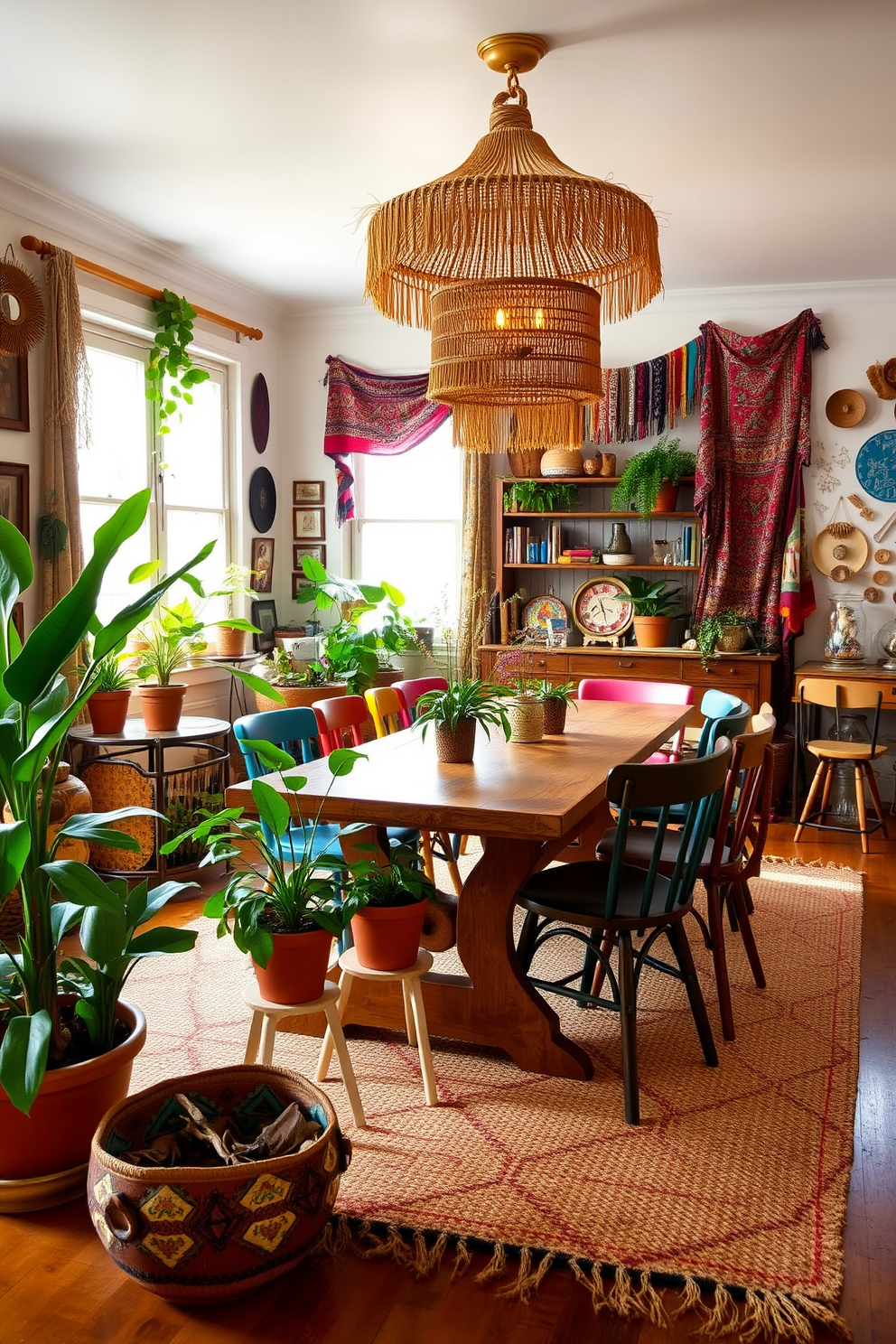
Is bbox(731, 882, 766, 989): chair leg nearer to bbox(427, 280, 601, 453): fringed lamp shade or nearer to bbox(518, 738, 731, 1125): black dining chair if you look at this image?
bbox(518, 738, 731, 1125): black dining chair

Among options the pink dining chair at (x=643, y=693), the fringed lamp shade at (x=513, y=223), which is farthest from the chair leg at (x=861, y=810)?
the fringed lamp shade at (x=513, y=223)

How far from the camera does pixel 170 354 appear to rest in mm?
5312

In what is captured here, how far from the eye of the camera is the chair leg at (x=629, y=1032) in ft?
8.25

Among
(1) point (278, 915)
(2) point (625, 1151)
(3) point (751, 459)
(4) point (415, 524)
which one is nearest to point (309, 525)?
(4) point (415, 524)

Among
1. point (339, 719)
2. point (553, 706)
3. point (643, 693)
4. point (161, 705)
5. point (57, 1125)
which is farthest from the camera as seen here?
point (643, 693)

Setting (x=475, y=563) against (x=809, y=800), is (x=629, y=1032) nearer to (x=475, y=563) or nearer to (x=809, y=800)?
(x=809, y=800)

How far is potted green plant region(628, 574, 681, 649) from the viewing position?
19.6 ft

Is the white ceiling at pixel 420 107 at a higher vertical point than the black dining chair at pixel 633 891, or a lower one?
higher

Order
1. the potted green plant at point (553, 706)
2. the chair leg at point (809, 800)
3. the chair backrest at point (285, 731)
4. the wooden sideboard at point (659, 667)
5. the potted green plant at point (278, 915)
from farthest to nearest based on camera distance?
the wooden sideboard at point (659, 667), the chair leg at point (809, 800), the potted green plant at point (553, 706), the chair backrest at point (285, 731), the potted green plant at point (278, 915)

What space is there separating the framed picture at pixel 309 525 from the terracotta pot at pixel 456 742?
3853mm

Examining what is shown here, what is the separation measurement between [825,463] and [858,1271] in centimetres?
468

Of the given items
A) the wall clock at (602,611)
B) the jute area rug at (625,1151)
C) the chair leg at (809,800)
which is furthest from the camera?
the wall clock at (602,611)

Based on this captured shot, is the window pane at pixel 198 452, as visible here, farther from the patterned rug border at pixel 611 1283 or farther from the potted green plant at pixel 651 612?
the patterned rug border at pixel 611 1283

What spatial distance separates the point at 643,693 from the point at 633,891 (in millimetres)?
1920
